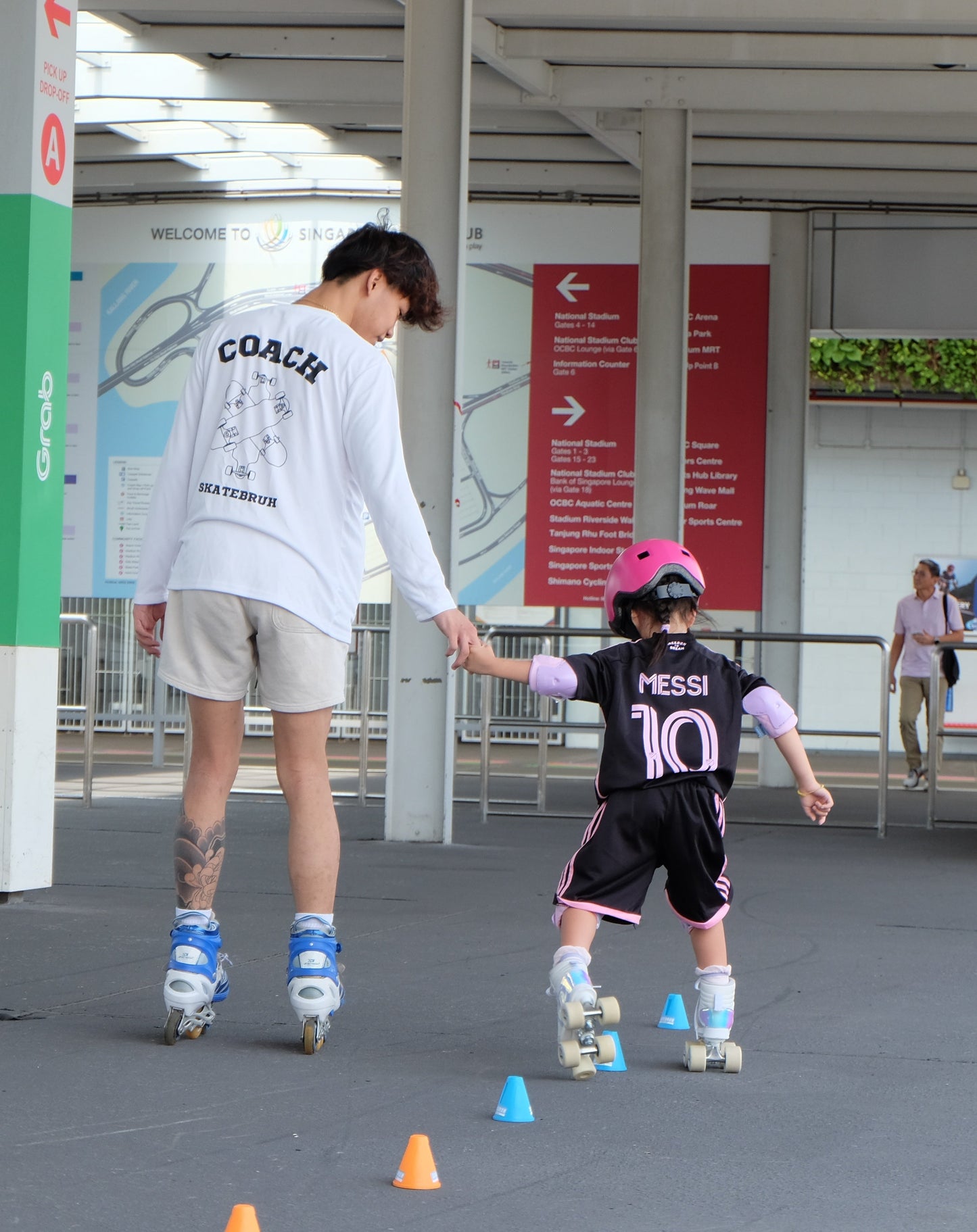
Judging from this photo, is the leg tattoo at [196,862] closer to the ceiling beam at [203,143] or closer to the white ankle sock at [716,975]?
the white ankle sock at [716,975]

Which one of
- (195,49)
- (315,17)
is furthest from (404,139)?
(195,49)

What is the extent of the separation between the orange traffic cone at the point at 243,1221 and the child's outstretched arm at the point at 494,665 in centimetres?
162

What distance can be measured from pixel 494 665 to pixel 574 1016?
0.81 meters

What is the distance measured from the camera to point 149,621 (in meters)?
4.43

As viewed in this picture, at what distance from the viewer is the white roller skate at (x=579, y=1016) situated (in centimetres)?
392

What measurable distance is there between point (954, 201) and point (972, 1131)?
12.3 metres

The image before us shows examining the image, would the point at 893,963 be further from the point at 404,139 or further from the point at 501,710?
the point at 501,710

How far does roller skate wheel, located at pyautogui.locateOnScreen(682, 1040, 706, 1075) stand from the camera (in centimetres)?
414

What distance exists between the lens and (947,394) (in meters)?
22.5

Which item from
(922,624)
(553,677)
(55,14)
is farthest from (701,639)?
(553,677)

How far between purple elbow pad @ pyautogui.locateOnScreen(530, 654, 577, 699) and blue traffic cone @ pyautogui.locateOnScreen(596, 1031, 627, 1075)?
2.58 feet

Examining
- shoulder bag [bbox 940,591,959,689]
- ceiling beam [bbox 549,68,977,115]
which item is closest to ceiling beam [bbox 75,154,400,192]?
ceiling beam [bbox 549,68,977,115]

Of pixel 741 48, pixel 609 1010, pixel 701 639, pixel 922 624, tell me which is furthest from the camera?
pixel 922 624

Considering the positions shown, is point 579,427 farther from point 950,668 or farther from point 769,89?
point 950,668
